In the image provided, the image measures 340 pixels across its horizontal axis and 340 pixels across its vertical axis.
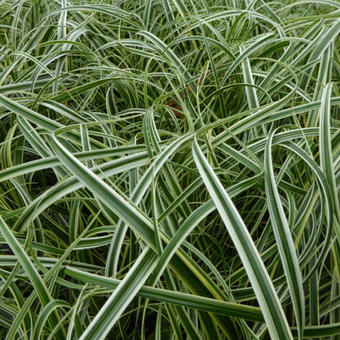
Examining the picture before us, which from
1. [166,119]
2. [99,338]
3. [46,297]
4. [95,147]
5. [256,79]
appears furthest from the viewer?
[256,79]

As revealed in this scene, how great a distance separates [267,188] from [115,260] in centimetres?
23

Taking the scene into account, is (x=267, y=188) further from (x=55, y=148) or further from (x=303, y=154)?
(x=55, y=148)

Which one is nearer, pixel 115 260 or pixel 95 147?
pixel 115 260

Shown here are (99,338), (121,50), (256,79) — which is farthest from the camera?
(121,50)

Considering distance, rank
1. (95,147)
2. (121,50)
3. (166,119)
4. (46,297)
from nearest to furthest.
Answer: (46,297) → (95,147) → (166,119) → (121,50)

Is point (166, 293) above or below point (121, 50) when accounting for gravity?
below

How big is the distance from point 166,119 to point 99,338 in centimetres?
54

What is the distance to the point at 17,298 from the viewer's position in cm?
63

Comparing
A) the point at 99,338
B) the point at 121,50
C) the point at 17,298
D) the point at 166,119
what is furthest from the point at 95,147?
the point at 121,50

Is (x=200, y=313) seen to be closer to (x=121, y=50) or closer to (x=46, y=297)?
(x=46, y=297)

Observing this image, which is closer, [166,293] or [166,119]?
[166,293]

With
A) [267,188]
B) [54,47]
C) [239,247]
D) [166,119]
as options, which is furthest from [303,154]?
[54,47]

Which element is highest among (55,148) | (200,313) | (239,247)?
(55,148)

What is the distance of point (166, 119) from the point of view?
0.92 meters
